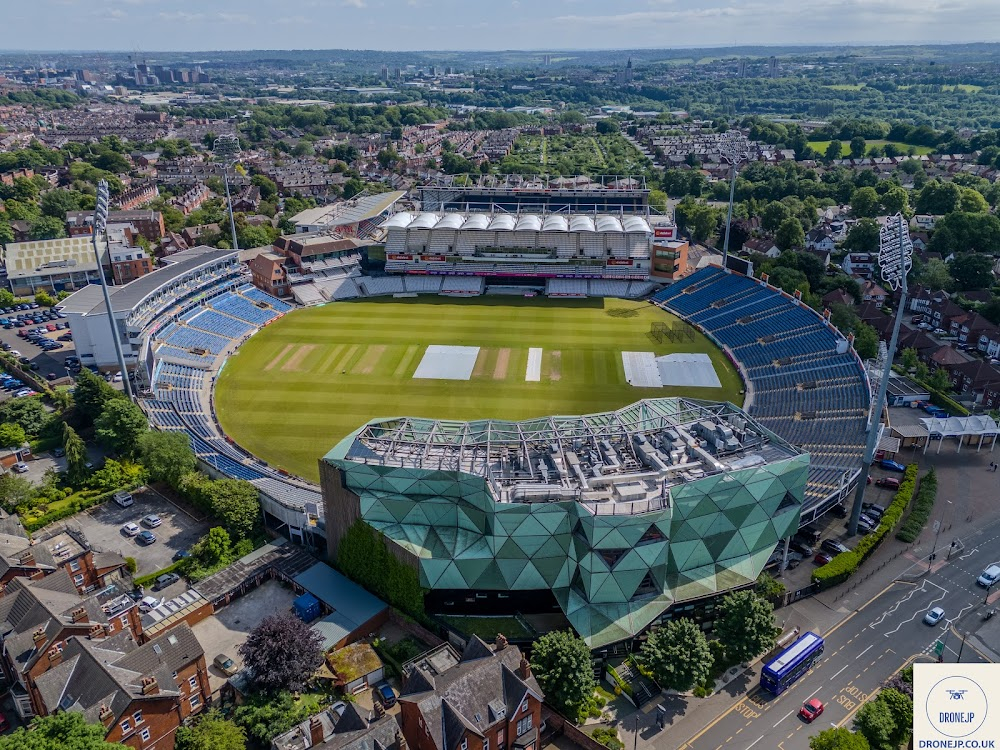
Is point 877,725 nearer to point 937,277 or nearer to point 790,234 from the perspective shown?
point 937,277

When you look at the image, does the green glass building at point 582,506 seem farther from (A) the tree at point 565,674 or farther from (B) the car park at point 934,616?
(B) the car park at point 934,616

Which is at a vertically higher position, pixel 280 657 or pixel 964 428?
pixel 280 657

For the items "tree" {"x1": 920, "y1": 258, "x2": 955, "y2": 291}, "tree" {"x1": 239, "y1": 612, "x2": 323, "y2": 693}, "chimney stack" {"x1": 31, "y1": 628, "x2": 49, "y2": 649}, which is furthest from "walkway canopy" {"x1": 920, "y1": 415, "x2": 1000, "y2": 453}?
"chimney stack" {"x1": 31, "y1": 628, "x2": 49, "y2": 649}

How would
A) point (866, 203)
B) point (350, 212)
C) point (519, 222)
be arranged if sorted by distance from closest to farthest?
point (519, 222) < point (350, 212) < point (866, 203)

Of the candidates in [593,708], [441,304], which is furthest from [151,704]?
[441,304]

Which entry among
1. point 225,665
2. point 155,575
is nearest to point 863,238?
point 155,575

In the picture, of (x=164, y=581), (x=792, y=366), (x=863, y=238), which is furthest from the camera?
(x=863, y=238)

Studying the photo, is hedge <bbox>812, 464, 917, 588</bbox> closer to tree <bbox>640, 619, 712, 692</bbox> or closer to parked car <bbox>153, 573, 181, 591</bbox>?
tree <bbox>640, 619, 712, 692</bbox>
